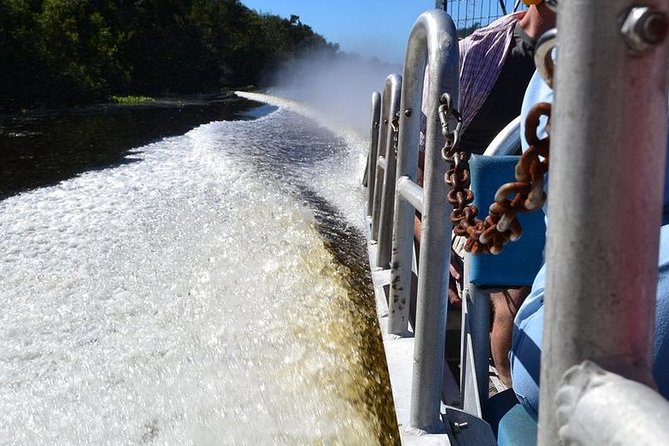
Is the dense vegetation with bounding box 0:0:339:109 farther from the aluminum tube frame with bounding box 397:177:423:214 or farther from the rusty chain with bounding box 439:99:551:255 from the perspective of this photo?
the rusty chain with bounding box 439:99:551:255

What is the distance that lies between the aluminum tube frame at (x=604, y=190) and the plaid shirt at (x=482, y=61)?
2.16 meters

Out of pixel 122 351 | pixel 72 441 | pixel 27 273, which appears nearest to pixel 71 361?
pixel 122 351

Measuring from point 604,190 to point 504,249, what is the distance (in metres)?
0.99

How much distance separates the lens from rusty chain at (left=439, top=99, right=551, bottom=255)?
64 centimetres

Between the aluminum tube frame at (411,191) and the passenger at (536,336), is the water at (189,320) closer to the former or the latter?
the aluminum tube frame at (411,191)

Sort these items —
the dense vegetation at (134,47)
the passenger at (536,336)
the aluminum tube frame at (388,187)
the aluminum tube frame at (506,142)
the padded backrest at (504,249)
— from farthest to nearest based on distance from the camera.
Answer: the dense vegetation at (134,47) → the aluminum tube frame at (388,187) → the aluminum tube frame at (506,142) → the padded backrest at (504,249) → the passenger at (536,336)

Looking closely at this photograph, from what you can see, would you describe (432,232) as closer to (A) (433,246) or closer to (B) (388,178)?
(A) (433,246)

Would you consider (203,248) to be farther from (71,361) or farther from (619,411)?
(619,411)

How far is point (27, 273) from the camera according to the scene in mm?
3508

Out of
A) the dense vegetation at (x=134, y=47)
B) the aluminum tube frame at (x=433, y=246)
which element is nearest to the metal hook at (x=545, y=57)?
the aluminum tube frame at (x=433, y=246)

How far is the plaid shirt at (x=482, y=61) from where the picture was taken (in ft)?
8.40

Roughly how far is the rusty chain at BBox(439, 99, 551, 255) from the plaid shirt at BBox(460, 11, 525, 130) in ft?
4.80

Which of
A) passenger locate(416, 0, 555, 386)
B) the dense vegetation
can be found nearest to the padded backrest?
passenger locate(416, 0, 555, 386)

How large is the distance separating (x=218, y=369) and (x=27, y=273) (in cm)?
160
